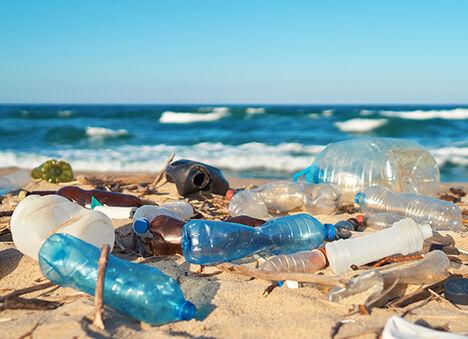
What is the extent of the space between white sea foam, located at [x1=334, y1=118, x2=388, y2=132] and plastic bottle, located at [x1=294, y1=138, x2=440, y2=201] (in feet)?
45.4

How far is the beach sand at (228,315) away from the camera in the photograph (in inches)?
53.0

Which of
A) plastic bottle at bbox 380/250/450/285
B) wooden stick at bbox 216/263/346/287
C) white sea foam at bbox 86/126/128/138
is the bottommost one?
white sea foam at bbox 86/126/128/138

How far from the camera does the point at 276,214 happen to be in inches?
130

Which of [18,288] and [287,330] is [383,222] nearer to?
[287,330]

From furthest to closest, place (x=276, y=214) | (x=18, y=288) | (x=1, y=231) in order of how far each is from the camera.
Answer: (x=276, y=214) < (x=1, y=231) < (x=18, y=288)

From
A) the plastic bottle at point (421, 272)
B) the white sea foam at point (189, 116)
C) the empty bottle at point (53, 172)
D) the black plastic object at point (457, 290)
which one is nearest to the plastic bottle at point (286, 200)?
the plastic bottle at point (421, 272)

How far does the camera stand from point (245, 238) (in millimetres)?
2145

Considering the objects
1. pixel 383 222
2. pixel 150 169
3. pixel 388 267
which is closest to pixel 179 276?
pixel 388 267

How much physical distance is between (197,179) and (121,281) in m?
2.45

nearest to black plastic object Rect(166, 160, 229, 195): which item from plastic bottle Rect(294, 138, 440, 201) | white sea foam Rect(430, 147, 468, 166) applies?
plastic bottle Rect(294, 138, 440, 201)

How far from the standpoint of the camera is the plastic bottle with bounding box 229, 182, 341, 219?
310cm

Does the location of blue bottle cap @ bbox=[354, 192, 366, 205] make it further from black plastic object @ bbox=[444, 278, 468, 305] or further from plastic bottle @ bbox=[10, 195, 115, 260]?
plastic bottle @ bbox=[10, 195, 115, 260]

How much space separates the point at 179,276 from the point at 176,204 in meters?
1.05

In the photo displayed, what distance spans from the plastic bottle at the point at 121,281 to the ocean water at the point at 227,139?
5.07 meters
